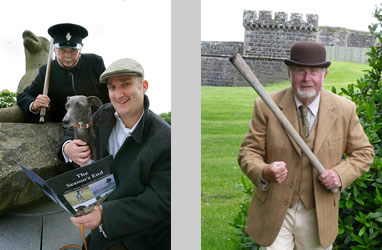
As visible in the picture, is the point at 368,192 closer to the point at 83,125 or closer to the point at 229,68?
the point at 229,68

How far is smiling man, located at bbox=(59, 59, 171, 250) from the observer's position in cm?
257

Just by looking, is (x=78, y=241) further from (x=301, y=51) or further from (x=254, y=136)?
(x=301, y=51)

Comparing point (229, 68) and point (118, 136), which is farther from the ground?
point (229, 68)

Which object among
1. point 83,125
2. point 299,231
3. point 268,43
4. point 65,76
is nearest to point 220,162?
point 268,43

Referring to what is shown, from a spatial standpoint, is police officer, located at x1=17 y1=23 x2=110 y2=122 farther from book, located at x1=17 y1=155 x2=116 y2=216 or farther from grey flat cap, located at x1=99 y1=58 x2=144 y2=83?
book, located at x1=17 y1=155 x2=116 y2=216

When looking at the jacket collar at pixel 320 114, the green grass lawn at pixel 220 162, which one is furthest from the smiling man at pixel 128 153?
the green grass lawn at pixel 220 162

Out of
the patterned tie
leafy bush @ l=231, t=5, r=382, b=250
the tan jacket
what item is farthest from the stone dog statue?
leafy bush @ l=231, t=5, r=382, b=250

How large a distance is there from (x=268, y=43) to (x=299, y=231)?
1.56 metres

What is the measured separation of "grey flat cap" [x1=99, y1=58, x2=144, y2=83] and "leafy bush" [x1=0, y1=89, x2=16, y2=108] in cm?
68

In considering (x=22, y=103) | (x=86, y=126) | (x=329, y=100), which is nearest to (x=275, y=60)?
(x=329, y=100)

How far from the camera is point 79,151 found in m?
2.61

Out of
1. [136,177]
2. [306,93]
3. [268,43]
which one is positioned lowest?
[136,177]

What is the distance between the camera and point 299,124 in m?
2.45

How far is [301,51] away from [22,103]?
5.59ft
